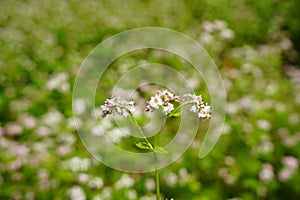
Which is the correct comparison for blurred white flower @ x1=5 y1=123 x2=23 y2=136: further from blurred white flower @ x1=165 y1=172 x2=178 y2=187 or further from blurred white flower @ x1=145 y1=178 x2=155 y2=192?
blurred white flower @ x1=165 y1=172 x2=178 y2=187

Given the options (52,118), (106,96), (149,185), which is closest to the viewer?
(149,185)

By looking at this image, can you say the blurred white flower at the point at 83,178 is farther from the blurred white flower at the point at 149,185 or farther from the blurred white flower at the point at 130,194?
the blurred white flower at the point at 149,185

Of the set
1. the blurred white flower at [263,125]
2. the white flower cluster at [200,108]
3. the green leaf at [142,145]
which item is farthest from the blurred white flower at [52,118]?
the white flower cluster at [200,108]

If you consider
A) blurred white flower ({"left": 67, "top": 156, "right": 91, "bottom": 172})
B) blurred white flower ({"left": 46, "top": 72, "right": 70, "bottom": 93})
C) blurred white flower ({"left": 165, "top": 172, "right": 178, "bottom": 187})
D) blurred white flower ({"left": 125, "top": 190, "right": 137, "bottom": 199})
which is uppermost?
blurred white flower ({"left": 46, "top": 72, "right": 70, "bottom": 93})

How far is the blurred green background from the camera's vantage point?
2.88 m

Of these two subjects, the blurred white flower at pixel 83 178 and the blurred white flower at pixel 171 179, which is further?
the blurred white flower at pixel 171 179

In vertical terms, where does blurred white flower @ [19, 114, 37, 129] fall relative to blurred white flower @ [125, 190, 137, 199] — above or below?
above

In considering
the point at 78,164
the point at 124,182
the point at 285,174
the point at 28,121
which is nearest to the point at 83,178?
the point at 78,164

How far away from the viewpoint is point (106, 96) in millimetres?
3516

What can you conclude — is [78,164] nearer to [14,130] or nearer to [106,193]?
[106,193]

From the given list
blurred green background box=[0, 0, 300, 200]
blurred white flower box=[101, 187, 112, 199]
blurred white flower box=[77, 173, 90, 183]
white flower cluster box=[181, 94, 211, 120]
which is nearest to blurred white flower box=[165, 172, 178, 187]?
blurred green background box=[0, 0, 300, 200]

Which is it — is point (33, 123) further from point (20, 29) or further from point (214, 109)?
point (20, 29)

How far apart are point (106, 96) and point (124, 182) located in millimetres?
945

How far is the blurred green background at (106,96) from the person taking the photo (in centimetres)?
288
